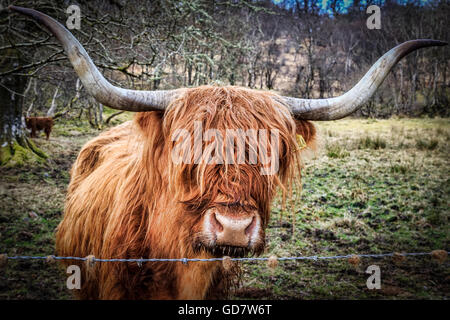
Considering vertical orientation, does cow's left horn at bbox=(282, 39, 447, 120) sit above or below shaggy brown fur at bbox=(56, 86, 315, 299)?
above

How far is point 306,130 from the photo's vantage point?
2217 mm

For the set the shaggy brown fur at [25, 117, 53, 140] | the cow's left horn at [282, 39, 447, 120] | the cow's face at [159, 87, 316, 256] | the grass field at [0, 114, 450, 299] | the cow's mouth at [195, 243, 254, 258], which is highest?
the shaggy brown fur at [25, 117, 53, 140]

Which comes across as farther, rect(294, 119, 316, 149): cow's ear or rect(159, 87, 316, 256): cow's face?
rect(294, 119, 316, 149): cow's ear

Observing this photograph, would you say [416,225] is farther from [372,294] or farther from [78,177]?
[78,177]

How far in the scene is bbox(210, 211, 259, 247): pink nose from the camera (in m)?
1.43

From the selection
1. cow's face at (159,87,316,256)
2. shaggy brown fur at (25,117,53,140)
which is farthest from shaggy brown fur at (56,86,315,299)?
shaggy brown fur at (25,117,53,140)

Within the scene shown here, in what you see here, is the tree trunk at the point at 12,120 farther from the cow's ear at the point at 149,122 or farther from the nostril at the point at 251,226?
the nostril at the point at 251,226

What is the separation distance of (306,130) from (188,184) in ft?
3.22

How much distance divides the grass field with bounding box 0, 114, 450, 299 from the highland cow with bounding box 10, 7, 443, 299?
0.47m

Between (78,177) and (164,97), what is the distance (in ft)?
6.30

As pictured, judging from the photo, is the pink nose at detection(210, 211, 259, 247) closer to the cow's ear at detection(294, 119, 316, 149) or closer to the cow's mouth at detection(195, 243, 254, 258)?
the cow's mouth at detection(195, 243, 254, 258)

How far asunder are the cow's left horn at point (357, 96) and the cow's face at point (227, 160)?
183 millimetres

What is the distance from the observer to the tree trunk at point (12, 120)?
22.1 ft
